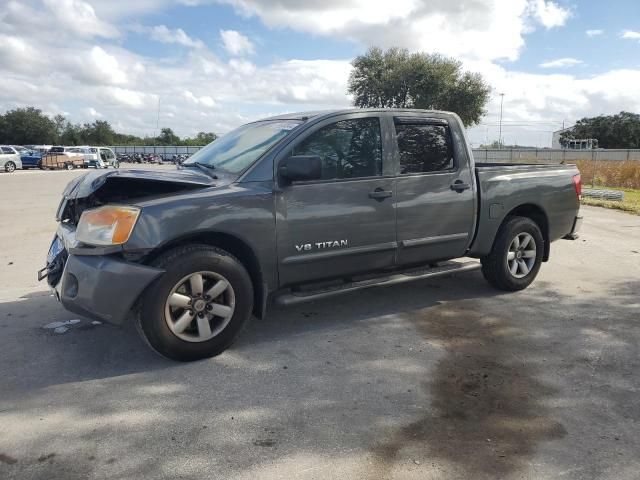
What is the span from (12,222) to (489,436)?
10186 mm

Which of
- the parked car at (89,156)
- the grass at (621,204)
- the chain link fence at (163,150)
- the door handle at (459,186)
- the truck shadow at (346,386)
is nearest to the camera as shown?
the truck shadow at (346,386)

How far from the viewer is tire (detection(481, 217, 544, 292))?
546cm

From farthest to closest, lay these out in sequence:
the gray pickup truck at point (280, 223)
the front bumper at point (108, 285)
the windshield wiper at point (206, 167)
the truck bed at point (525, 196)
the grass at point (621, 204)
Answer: the grass at point (621, 204), the truck bed at point (525, 196), the windshield wiper at point (206, 167), the gray pickup truck at point (280, 223), the front bumper at point (108, 285)

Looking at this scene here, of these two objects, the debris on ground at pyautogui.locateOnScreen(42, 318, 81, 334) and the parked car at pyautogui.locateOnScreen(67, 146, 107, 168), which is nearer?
the debris on ground at pyautogui.locateOnScreen(42, 318, 81, 334)

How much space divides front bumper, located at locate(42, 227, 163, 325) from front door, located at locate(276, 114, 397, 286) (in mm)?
1064

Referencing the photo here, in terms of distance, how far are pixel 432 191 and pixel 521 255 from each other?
4.92ft

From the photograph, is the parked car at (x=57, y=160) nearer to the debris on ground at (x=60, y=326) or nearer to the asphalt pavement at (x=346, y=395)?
the asphalt pavement at (x=346, y=395)

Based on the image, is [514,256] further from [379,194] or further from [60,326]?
[60,326]

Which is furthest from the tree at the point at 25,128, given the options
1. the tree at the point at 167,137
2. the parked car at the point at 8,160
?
the parked car at the point at 8,160

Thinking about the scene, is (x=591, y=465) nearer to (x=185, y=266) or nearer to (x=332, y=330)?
(x=332, y=330)

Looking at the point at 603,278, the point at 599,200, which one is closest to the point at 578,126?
the point at 599,200

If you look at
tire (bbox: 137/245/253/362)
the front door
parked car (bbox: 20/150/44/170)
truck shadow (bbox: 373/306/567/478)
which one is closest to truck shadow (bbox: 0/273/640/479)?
truck shadow (bbox: 373/306/567/478)

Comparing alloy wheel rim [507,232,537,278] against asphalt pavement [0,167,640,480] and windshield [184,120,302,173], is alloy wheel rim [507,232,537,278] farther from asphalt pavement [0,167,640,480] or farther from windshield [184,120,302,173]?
windshield [184,120,302,173]

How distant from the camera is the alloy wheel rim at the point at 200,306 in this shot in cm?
370
